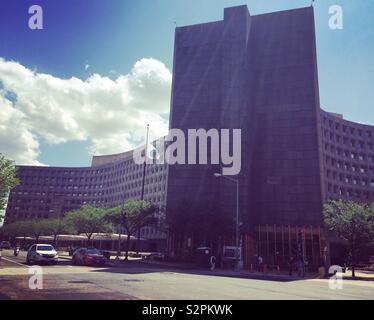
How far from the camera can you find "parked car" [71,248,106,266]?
99.9ft

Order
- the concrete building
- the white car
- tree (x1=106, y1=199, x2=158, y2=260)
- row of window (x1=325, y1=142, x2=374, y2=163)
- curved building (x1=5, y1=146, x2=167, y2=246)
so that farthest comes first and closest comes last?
curved building (x1=5, y1=146, x2=167, y2=246) → row of window (x1=325, y1=142, x2=374, y2=163) → tree (x1=106, y1=199, x2=158, y2=260) → the concrete building → the white car

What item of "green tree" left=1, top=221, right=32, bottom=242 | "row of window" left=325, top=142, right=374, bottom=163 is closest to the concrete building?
"row of window" left=325, top=142, right=374, bottom=163

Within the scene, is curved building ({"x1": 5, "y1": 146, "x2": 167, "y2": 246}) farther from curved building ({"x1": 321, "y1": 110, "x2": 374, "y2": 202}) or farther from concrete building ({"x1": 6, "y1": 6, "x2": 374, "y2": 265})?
curved building ({"x1": 321, "y1": 110, "x2": 374, "y2": 202})

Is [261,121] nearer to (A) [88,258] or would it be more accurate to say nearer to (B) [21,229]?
(A) [88,258]

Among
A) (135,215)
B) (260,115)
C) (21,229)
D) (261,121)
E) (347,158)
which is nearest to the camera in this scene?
(135,215)

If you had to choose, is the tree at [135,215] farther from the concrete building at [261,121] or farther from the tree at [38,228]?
the tree at [38,228]

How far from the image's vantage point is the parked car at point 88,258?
30.4m

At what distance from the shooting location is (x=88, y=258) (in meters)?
30.6

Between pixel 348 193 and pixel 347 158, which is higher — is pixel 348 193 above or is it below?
below

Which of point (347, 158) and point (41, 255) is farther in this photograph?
point (347, 158)

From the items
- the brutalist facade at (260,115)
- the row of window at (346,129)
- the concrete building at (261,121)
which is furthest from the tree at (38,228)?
the row of window at (346,129)

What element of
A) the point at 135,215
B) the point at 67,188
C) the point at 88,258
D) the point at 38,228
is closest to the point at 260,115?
the point at 135,215

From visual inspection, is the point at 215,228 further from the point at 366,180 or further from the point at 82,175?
the point at 82,175
